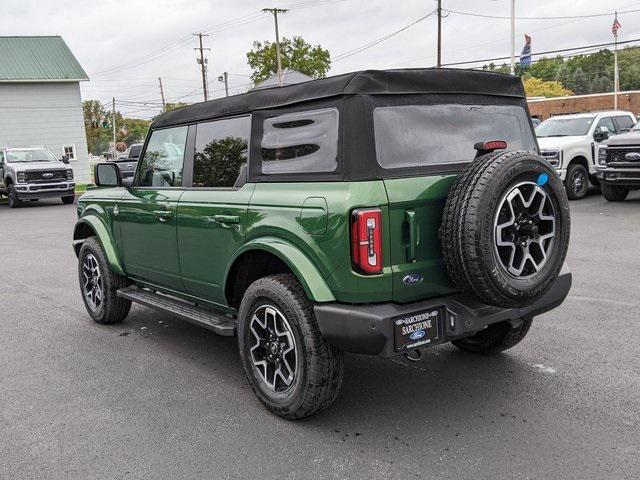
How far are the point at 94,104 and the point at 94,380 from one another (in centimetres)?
8271

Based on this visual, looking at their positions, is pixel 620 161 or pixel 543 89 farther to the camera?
pixel 543 89

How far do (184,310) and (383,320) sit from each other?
192 centimetres

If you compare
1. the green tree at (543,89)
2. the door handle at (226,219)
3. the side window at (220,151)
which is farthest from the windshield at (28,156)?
the green tree at (543,89)

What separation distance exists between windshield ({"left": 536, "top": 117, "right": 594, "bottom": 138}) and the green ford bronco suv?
11.8 m

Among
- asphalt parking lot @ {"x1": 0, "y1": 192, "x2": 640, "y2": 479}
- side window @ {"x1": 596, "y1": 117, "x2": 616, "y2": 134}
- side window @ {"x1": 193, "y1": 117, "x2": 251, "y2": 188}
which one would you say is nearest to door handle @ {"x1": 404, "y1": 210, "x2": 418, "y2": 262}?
asphalt parking lot @ {"x1": 0, "y1": 192, "x2": 640, "y2": 479}

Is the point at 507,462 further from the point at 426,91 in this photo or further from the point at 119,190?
the point at 119,190

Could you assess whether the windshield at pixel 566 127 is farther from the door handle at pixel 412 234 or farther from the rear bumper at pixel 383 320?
the door handle at pixel 412 234

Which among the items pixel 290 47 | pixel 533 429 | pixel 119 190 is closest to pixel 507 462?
pixel 533 429

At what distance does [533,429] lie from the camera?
133 inches

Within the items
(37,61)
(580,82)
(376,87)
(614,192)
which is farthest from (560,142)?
(580,82)

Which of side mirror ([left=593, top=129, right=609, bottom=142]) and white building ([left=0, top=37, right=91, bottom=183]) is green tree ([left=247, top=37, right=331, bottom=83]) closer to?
white building ([left=0, top=37, right=91, bottom=183])

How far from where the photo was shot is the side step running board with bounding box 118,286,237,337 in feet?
13.2

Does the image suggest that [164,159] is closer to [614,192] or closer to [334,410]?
[334,410]

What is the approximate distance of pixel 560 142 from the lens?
14016 millimetres
